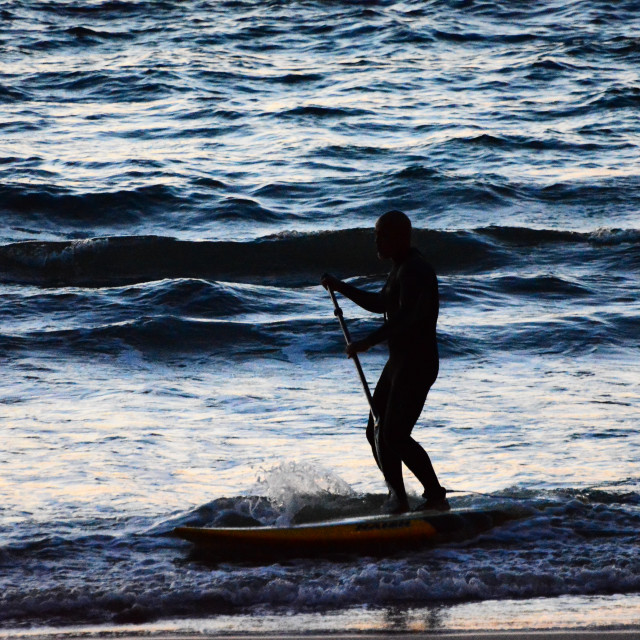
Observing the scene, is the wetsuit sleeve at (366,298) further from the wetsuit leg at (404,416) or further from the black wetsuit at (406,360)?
the wetsuit leg at (404,416)

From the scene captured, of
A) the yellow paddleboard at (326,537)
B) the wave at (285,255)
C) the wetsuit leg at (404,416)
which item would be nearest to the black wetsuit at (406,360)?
the wetsuit leg at (404,416)

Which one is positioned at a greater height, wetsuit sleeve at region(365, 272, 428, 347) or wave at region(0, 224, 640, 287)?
wetsuit sleeve at region(365, 272, 428, 347)

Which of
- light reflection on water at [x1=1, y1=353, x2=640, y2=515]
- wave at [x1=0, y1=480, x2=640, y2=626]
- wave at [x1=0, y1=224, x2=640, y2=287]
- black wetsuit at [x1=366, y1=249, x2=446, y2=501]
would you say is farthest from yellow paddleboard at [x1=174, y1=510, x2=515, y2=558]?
wave at [x1=0, y1=224, x2=640, y2=287]

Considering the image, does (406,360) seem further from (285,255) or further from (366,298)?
(285,255)

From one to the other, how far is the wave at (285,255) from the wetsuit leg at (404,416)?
9.65 metres

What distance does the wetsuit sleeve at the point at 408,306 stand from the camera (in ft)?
20.9

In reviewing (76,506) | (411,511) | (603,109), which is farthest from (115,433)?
(603,109)

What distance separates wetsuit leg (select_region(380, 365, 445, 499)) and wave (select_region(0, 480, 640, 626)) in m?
0.54

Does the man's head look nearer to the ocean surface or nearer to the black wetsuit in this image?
the black wetsuit

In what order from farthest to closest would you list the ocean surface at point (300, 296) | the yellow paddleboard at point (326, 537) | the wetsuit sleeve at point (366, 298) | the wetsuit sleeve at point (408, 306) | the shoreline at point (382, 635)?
the wetsuit sleeve at point (366, 298)
the yellow paddleboard at point (326, 537)
the wetsuit sleeve at point (408, 306)
the ocean surface at point (300, 296)
the shoreline at point (382, 635)

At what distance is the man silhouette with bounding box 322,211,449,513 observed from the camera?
6.41 meters

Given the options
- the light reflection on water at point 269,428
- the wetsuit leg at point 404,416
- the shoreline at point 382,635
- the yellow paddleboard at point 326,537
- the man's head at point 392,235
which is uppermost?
the man's head at point 392,235

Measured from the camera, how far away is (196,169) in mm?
21656

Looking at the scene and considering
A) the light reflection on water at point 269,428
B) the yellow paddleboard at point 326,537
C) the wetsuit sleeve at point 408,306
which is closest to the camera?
the wetsuit sleeve at point 408,306
